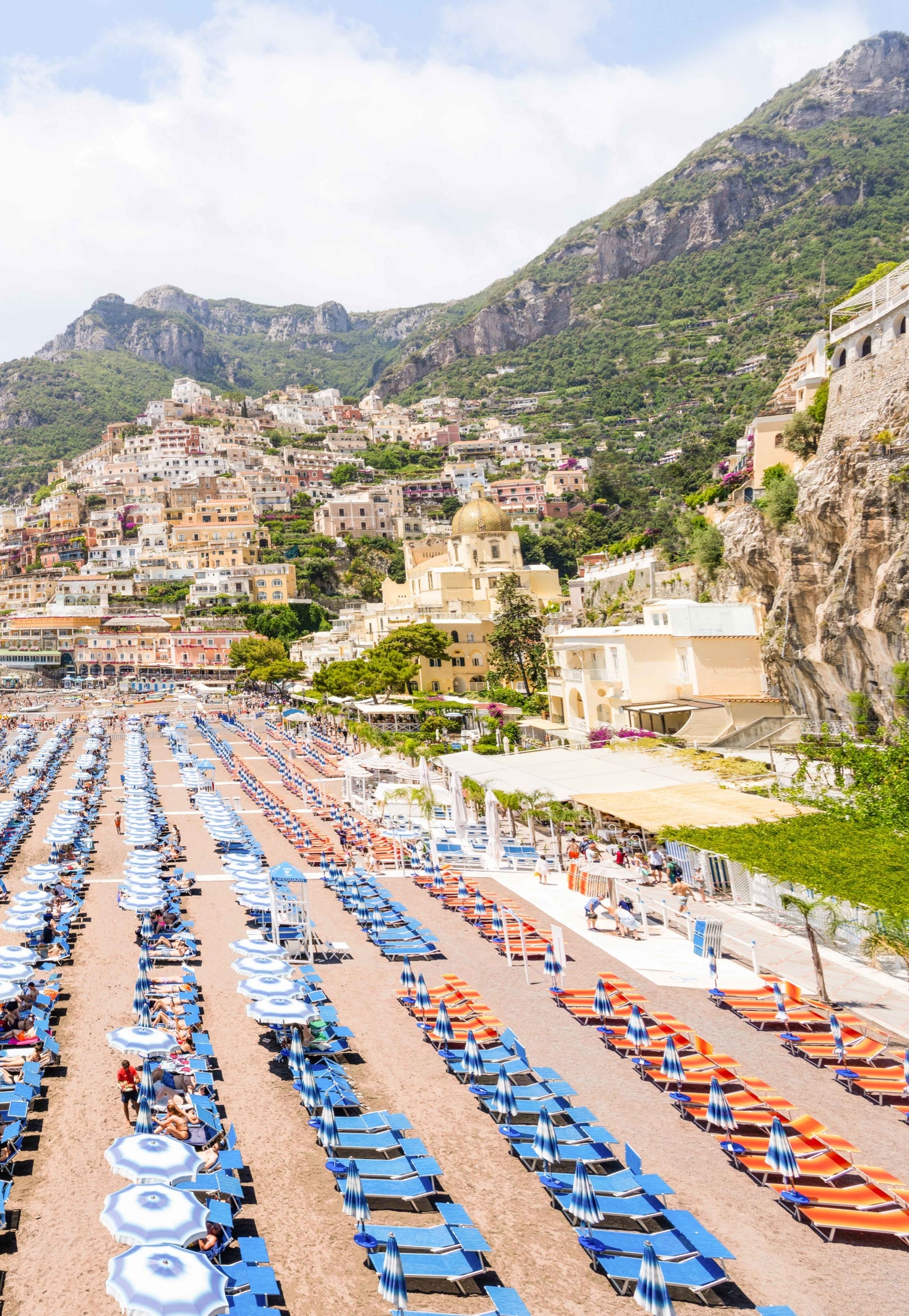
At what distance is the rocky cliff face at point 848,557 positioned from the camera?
24.2m

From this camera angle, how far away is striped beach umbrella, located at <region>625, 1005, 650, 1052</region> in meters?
11.2

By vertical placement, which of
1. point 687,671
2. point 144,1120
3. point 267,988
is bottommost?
point 144,1120

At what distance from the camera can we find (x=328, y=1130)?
9219mm

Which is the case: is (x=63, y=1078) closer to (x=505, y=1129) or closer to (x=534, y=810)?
(x=505, y=1129)

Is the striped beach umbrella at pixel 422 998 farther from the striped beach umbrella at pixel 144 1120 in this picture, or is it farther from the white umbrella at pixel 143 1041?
the striped beach umbrella at pixel 144 1120

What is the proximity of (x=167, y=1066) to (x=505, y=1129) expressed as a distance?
3.86 meters

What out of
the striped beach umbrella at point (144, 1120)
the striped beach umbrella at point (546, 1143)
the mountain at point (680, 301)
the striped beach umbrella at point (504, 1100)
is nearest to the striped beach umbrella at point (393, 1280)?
the striped beach umbrella at point (546, 1143)

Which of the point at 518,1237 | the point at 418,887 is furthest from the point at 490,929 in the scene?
the point at 518,1237

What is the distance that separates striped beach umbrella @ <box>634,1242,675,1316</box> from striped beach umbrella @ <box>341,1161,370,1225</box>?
2.44 m

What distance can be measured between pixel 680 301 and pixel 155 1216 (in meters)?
164

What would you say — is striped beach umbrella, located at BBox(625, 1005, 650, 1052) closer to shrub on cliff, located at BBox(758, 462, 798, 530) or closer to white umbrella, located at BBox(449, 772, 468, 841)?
white umbrella, located at BBox(449, 772, 468, 841)

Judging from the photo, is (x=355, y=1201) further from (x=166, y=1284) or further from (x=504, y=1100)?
(x=504, y=1100)

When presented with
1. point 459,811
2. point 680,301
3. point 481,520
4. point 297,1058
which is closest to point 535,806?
point 459,811

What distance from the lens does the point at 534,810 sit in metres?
22.8
